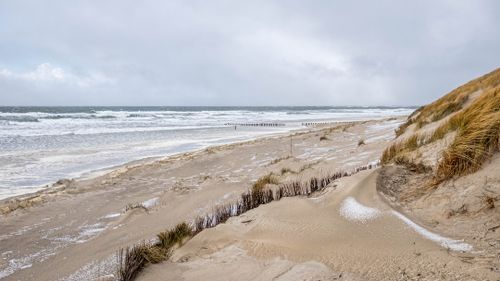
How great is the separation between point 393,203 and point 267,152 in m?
10.2

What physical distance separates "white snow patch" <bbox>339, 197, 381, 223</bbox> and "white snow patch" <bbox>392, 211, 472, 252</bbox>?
0.34 meters

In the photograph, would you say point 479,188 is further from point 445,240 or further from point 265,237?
point 265,237

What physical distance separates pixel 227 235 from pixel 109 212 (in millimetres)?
4097

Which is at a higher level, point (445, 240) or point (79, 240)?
point (445, 240)

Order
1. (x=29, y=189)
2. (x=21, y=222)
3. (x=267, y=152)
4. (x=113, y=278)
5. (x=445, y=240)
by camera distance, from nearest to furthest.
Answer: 1. (x=445, y=240)
2. (x=113, y=278)
3. (x=21, y=222)
4. (x=29, y=189)
5. (x=267, y=152)

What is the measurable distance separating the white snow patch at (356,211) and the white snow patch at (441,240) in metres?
0.34

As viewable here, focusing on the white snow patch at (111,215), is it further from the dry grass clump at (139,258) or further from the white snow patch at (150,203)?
the dry grass clump at (139,258)

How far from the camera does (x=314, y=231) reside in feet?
12.4

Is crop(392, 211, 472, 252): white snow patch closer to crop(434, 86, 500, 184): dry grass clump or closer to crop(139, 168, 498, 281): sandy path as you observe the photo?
crop(139, 168, 498, 281): sandy path

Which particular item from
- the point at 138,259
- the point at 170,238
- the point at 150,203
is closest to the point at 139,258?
the point at 138,259

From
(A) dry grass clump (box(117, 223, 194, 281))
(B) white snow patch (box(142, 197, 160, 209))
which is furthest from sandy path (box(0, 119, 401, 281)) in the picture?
(A) dry grass clump (box(117, 223, 194, 281))

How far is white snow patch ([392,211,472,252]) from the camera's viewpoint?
291cm

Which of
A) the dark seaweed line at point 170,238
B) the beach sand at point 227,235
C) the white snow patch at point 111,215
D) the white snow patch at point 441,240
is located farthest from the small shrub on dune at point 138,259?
the white snow patch at point 111,215

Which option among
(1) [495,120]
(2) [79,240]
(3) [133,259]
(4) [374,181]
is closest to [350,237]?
(4) [374,181]
